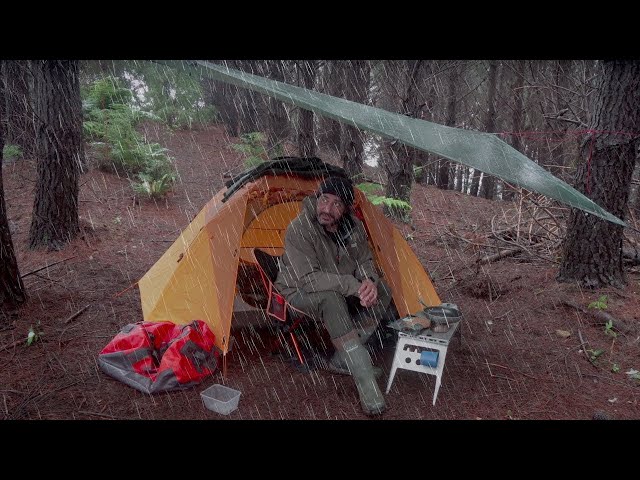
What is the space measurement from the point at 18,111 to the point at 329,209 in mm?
7228

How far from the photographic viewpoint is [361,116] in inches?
128

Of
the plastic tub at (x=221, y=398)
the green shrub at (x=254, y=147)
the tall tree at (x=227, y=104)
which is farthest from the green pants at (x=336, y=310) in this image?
the tall tree at (x=227, y=104)

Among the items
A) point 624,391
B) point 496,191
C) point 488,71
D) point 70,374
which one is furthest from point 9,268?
point 496,191

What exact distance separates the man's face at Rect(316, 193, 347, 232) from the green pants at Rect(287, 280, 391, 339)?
1.85 ft

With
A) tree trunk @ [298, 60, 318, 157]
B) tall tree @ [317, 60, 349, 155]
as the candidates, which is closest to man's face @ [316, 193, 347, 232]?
tree trunk @ [298, 60, 318, 157]

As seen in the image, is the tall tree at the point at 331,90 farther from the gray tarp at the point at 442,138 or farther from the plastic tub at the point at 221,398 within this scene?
the plastic tub at the point at 221,398

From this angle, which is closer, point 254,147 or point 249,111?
point 254,147

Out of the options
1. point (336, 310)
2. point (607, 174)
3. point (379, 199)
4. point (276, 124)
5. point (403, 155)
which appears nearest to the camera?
point (336, 310)

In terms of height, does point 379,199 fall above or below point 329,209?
below

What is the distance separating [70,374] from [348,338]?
1.82 m

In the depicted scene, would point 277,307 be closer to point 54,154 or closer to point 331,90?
point 54,154

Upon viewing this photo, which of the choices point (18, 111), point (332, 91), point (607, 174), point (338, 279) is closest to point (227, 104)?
point (332, 91)

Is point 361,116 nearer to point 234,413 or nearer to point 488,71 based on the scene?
point 234,413

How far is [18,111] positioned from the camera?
7.93 m
